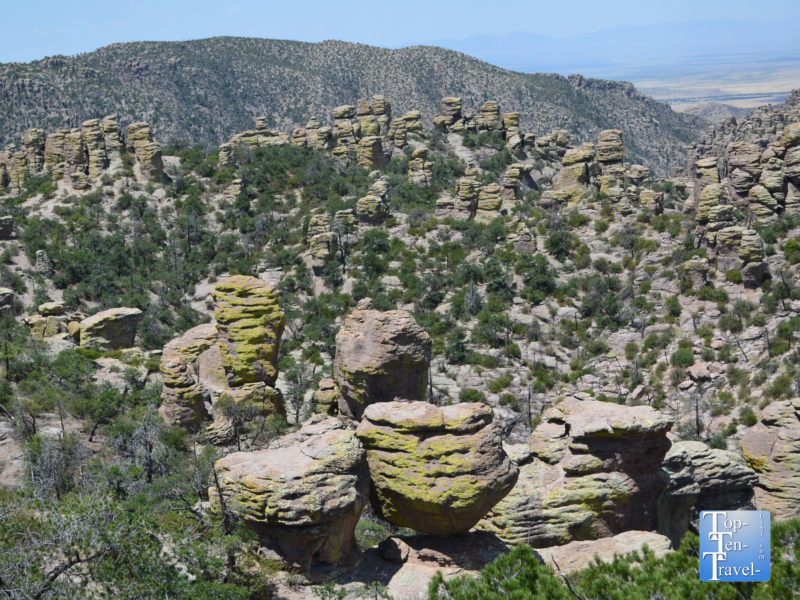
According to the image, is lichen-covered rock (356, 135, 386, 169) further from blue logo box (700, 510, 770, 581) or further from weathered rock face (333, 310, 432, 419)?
blue logo box (700, 510, 770, 581)

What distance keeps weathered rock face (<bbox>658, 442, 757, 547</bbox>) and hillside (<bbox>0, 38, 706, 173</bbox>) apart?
12546 cm

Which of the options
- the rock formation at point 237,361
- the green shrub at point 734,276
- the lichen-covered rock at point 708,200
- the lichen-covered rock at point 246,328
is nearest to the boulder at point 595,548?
the rock formation at point 237,361

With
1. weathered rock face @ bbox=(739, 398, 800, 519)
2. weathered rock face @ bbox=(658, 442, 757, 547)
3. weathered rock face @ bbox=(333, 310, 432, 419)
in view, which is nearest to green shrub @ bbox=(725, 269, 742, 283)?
weathered rock face @ bbox=(739, 398, 800, 519)

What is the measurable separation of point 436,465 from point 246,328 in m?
14.8

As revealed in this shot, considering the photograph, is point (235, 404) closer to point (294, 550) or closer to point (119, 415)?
point (119, 415)

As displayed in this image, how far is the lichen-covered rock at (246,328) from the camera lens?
100 feet

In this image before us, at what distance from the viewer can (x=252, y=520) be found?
693 inches

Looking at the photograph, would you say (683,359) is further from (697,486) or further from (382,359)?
(382,359)

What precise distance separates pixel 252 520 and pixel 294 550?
4.41 feet

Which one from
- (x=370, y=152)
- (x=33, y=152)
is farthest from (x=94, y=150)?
(x=370, y=152)

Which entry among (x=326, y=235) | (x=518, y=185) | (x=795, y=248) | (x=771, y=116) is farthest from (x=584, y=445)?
(x=771, y=116)

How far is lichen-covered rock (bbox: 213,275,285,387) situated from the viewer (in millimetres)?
30516

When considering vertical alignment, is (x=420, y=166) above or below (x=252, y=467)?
above

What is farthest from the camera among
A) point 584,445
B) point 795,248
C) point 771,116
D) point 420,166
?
point 771,116
